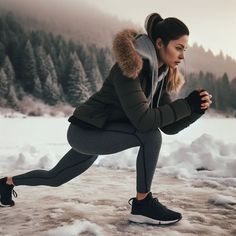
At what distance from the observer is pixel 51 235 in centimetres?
191

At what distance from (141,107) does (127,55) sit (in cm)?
25

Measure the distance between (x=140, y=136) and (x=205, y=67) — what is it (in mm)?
30823

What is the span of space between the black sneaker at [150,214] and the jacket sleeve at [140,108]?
383 millimetres

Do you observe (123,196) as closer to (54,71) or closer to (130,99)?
(130,99)

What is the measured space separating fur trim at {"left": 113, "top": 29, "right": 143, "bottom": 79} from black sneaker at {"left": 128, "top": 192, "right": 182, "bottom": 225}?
2.10 feet

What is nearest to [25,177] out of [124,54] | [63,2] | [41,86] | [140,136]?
[140,136]

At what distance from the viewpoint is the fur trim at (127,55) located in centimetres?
196

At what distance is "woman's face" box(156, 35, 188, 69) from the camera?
2.09 meters

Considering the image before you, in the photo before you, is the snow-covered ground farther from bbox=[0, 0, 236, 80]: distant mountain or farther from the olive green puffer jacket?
bbox=[0, 0, 236, 80]: distant mountain

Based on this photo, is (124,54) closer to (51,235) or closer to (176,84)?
(176,84)

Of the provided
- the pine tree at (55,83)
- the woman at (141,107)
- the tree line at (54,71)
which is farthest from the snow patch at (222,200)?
the pine tree at (55,83)

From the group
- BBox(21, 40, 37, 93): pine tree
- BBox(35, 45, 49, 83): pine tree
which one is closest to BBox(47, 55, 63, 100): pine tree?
BBox(35, 45, 49, 83): pine tree

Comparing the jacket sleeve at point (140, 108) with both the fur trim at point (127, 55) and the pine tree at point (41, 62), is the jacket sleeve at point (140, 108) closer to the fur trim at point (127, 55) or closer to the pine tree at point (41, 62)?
the fur trim at point (127, 55)

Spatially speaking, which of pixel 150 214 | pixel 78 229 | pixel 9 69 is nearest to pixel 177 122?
pixel 150 214
